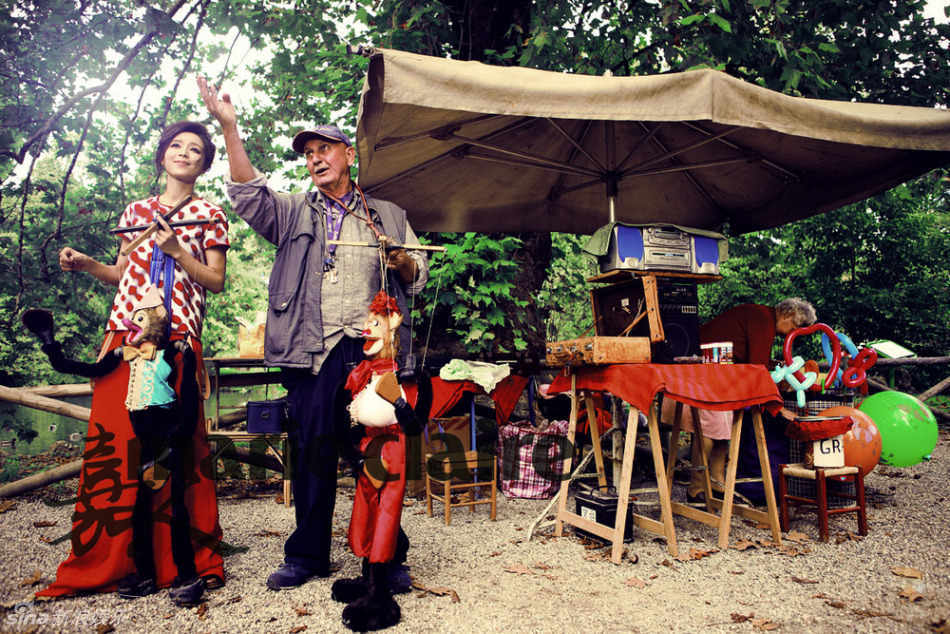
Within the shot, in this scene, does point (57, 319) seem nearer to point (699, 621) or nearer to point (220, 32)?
point (220, 32)

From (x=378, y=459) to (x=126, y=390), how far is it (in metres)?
1.30

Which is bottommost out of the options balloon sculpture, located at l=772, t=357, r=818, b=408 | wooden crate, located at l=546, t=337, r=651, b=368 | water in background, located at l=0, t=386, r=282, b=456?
water in background, located at l=0, t=386, r=282, b=456

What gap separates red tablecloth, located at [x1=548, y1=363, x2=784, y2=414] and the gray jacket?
4.07 ft

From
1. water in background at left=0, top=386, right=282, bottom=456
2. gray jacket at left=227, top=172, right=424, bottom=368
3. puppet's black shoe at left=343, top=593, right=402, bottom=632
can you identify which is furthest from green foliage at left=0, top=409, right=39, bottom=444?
puppet's black shoe at left=343, top=593, right=402, bottom=632

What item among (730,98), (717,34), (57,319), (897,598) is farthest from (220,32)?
(897,598)

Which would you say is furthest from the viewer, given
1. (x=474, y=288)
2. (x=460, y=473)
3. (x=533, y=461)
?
(x=474, y=288)

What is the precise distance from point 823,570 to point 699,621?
110 centimetres

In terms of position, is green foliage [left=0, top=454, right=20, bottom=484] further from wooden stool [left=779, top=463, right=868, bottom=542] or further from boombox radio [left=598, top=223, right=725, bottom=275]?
wooden stool [left=779, top=463, right=868, bottom=542]

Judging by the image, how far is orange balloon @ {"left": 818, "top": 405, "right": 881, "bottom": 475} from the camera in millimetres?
4066

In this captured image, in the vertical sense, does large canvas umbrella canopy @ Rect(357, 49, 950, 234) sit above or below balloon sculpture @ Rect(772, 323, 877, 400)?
above

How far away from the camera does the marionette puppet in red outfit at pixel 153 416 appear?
2.67 metres

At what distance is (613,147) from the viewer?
3.99 meters

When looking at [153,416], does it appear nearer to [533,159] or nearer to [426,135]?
[426,135]

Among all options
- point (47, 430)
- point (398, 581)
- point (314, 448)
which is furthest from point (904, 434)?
point (47, 430)
